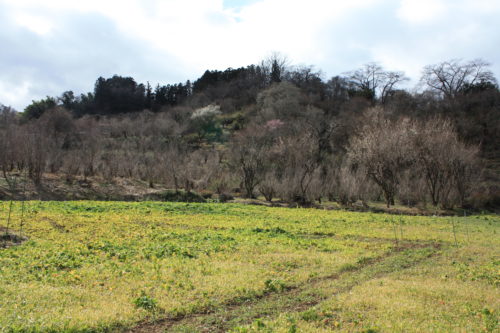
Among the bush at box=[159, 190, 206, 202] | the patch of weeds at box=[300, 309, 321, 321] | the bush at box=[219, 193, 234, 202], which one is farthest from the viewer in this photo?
the bush at box=[219, 193, 234, 202]

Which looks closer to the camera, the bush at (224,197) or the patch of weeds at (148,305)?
the patch of weeds at (148,305)

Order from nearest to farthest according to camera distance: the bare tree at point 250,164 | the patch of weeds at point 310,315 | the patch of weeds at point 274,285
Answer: the patch of weeds at point 310,315, the patch of weeds at point 274,285, the bare tree at point 250,164

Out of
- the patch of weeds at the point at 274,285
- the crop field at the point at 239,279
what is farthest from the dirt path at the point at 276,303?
the patch of weeds at the point at 274,285

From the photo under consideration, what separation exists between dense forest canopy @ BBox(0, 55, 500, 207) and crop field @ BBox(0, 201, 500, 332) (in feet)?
65.7

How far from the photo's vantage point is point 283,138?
52.7m

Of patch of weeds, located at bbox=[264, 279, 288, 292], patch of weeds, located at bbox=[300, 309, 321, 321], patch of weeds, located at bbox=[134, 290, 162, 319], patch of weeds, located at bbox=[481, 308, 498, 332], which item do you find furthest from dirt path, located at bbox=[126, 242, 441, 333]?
patch of weeds, located at bbox=[481, 308, 498, 332]

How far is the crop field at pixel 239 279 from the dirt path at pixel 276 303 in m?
0.03

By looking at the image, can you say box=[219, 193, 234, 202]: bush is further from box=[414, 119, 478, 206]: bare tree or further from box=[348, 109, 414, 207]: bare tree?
box=[414, 119, 478, 206]: bare tree

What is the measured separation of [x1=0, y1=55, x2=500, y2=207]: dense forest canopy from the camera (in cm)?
4056

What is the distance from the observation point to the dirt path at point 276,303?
8.27 metres

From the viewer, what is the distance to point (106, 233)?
17.9 meters

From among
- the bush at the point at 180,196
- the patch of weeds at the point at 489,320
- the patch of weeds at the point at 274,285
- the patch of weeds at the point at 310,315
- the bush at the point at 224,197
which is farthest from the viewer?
the bush at the point at 224,197

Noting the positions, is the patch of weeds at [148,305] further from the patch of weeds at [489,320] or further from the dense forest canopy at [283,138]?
the dense forest canopy at [283,138]

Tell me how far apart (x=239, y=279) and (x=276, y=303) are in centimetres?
190
